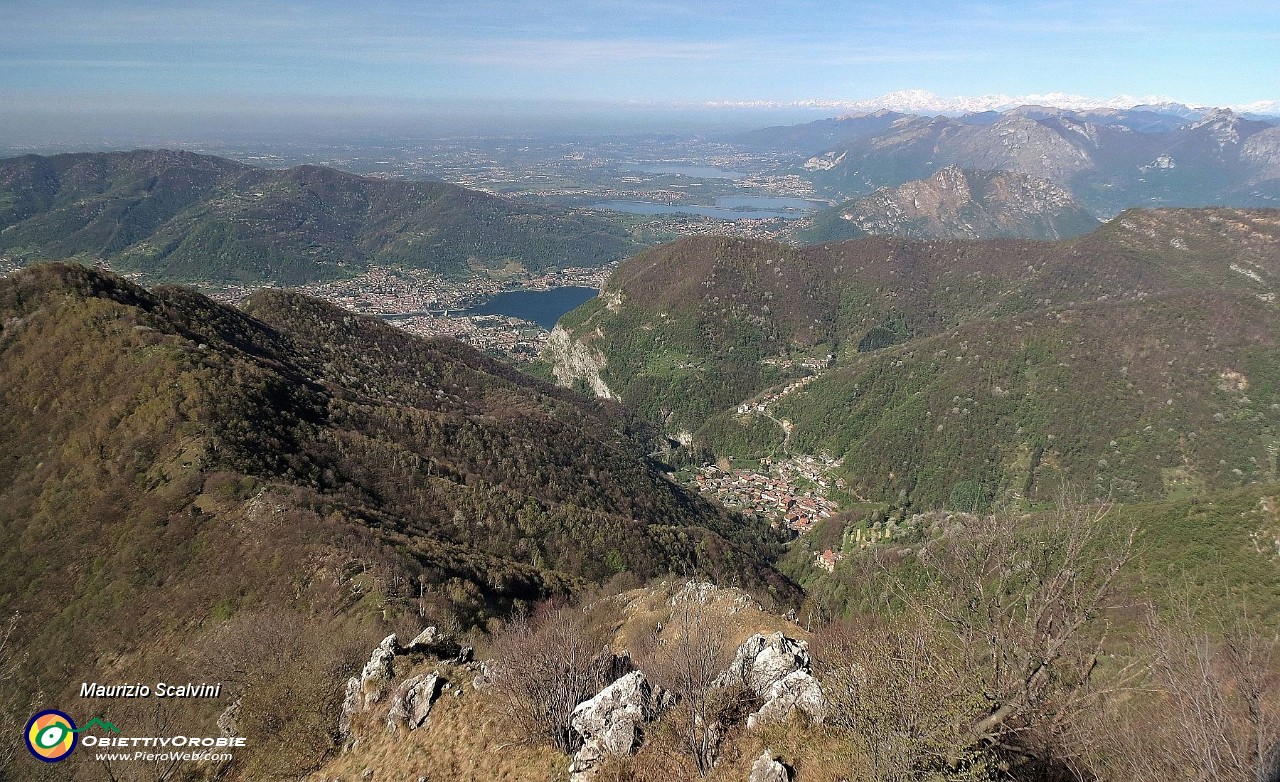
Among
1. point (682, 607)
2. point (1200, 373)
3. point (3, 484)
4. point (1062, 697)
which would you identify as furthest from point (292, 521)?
point (1200, 373)

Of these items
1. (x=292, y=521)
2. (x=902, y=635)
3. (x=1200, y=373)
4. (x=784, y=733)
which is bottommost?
(x=1200, y=373)

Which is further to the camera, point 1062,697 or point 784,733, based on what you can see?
point 784,733

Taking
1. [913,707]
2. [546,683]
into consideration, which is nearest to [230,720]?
[546,683]

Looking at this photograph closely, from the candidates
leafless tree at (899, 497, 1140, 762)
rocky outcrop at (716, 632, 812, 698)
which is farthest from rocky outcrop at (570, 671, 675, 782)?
leafless tree at (899, 497, 1140, 762)

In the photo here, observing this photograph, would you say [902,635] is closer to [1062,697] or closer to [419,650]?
[1062,697]

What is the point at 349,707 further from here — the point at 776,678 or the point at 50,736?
the point at 776,678

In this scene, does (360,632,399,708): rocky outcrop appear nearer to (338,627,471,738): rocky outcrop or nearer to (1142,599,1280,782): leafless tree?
(338,627,471,738): rocky outcrop
